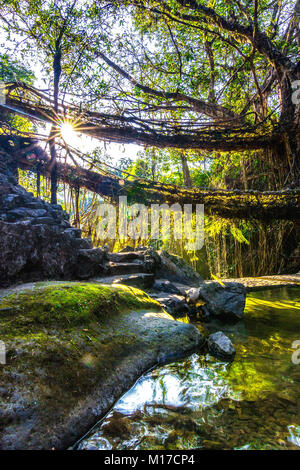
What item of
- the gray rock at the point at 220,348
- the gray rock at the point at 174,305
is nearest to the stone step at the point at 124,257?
the gray rock at the point at 174,305

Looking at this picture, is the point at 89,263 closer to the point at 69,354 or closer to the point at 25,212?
the point at 25,212

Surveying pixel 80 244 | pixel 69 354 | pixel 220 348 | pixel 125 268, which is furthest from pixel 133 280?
pixel 69 354

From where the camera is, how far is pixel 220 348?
1.70 meters

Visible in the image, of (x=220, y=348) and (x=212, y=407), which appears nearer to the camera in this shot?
(x=212, y=407)

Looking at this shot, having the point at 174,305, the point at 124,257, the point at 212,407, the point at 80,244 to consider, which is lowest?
the point at 174,305

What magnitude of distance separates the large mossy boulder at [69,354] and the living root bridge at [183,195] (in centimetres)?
301

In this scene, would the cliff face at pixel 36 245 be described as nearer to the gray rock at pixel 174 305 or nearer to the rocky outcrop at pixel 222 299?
the gray rock at pixel 174 305

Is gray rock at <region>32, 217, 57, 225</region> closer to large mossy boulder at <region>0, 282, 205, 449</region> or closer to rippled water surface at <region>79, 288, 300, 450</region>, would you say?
large mossy boulder at <region>0, 282, 205, 449</region>

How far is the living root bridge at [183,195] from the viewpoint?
4.30m

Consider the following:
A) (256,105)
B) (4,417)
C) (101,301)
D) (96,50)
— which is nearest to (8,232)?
(101,301)

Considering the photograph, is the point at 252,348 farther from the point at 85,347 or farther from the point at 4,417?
the point at 4,417

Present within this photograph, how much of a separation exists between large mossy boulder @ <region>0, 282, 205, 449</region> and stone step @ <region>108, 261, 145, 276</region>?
147 cm

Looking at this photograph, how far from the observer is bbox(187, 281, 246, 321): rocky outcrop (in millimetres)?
2672

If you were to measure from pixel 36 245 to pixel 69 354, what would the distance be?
1609 millimetres
